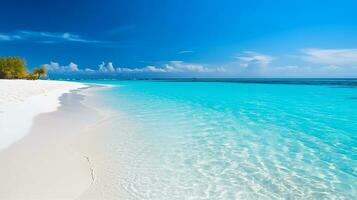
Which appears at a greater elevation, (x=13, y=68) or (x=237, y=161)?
(x=13, y=68)

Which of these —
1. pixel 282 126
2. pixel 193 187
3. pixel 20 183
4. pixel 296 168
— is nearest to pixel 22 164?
pixel 20 183

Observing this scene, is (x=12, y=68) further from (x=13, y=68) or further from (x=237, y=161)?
(x=237, y=161)

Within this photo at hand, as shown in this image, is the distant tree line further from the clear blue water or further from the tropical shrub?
the clear blue water

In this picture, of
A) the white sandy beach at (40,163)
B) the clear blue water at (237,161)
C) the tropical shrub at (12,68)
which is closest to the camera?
the white sandy beach at (40,163)

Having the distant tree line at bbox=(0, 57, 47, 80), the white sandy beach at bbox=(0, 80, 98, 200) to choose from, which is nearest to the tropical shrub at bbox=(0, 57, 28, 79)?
the distant tree line at bbox=(0, 57, 47, 80)

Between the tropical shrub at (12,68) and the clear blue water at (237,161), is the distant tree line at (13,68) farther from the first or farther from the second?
the clear blue water at (237,161)

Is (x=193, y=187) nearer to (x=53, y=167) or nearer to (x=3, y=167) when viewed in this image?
(x=53, y=167)

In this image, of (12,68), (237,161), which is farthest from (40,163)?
(12,68)

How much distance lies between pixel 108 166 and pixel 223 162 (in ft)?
7.63

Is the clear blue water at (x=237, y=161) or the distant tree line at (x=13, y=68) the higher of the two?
the distant tree line at (x=13, y=68)

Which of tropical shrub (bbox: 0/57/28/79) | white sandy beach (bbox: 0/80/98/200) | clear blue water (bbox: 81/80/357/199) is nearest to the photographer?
white sandy beach (bbox: 0/80/98/200)

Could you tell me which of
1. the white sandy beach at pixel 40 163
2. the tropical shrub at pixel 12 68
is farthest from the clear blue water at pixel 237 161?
the tropical shrub at pixel 12 68

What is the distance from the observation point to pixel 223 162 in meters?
5.38

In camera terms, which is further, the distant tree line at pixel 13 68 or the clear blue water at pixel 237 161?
the distant tree line at pixel 13 68
